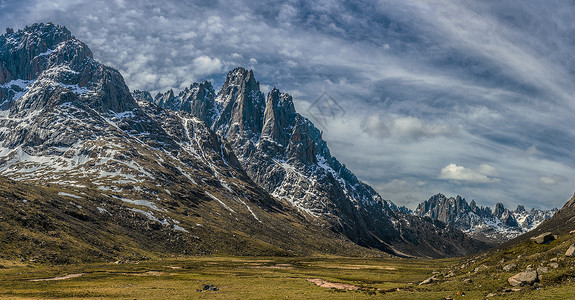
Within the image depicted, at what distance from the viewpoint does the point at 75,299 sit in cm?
6359

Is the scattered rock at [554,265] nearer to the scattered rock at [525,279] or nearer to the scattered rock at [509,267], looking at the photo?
the scattered rock at [525,279]

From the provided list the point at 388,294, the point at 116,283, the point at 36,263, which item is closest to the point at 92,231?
the point at 36,263

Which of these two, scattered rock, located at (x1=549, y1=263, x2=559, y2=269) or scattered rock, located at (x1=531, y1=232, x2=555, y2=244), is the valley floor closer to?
scattered rock, located at (x1=549, y1=263, x2=559, y2=269)

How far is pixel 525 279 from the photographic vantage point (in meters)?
55.9

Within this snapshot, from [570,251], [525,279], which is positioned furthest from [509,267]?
[525,279]

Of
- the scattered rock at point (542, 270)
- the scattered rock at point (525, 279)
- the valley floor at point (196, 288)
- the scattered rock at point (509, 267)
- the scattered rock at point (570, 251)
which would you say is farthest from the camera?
the scattered rock at point (509, 267)

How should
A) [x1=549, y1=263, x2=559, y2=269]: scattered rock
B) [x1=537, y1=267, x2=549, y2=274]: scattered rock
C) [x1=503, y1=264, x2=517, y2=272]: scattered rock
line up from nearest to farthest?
1. [x1=537, y1=267, x2=549, y2=274]: scattered rock
2. [x1=549, y1=263, x2=559, y2=269]: scattered rock
3. [x1=503, y1=264, x2=517, y2=272]: scattered rock

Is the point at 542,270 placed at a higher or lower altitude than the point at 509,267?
higher

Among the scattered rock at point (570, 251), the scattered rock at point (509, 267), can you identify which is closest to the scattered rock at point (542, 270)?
the scattered rock at point (570, 251)

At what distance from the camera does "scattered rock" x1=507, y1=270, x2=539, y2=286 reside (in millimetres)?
55125

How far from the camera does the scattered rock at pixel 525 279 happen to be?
5512 centimetres

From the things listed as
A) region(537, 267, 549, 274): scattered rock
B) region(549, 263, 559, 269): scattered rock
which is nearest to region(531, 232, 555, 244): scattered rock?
region(549, 263, 559, 269): scattered rock

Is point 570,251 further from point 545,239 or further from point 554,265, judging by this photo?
point 545,239

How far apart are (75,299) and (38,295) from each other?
872 cm
